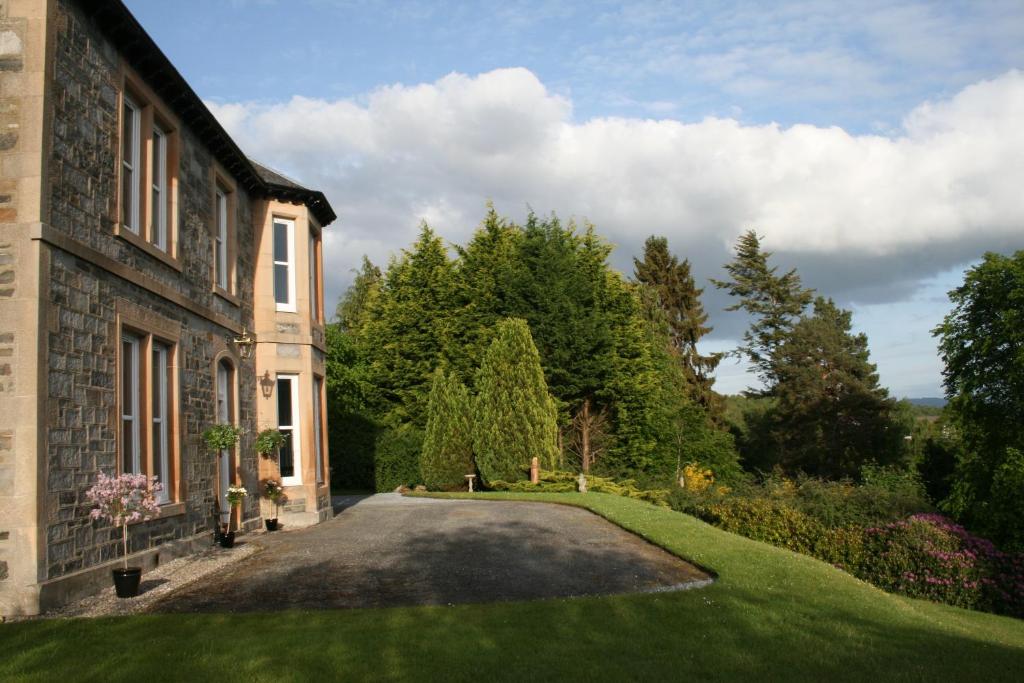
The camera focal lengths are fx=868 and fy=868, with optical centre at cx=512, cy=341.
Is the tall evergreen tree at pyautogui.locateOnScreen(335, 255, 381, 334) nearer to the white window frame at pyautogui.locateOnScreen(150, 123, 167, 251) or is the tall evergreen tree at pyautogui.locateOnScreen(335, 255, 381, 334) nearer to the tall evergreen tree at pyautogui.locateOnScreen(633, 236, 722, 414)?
the tall evergreen tree at pyautogui.locateOnScreen(633, 236, 722, 414)

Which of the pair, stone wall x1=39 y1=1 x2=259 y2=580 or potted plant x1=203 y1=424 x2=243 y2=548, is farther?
potted plant x1=203 y1=424 x2=243 y2=548

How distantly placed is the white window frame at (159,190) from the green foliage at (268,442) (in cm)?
462

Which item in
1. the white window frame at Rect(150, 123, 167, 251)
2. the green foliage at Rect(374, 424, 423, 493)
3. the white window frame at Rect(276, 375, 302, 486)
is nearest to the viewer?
the white window frame at Rect(150, 123, 167, 251)

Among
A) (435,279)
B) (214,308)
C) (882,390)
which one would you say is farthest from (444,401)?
(882,390)

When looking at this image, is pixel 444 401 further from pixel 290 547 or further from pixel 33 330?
pixel 33 330

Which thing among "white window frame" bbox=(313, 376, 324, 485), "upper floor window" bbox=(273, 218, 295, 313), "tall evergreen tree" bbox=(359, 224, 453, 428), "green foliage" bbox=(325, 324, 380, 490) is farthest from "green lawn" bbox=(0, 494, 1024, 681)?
"tall evergreen tree" bbox=(359, 224, 453, 428)

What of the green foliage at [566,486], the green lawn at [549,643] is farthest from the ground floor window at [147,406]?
the green foliage at [566,486]

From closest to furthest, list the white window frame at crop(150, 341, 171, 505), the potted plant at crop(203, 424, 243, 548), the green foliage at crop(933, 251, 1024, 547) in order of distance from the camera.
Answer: the white window frame at crop(150, 341, 171, 505), the potted plant at crop(203, 424, 243, 548), the green foliage at crop(933, 251, 1024, 547)

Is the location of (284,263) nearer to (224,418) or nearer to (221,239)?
(221,239)

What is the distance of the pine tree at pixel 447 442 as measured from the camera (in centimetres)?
2614

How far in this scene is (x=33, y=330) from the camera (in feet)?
27.1

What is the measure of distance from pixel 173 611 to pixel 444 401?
18.0 meters

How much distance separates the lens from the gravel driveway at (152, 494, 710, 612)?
9031mm

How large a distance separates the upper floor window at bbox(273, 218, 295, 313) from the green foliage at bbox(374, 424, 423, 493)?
14.0 metres
